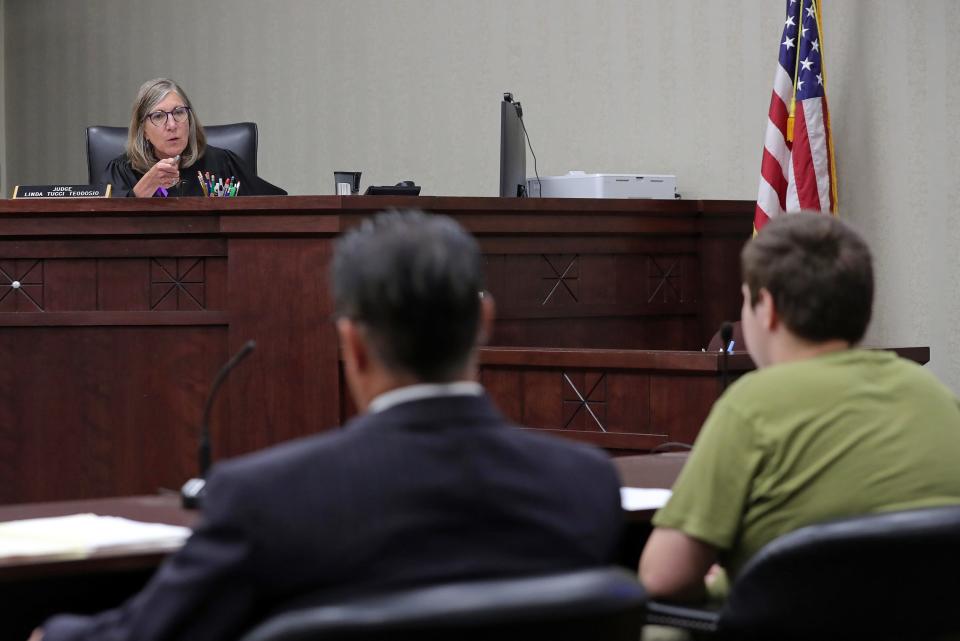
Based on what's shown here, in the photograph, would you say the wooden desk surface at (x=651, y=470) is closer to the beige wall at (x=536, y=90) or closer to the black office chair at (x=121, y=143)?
the beige wall at (x=536, y=90)

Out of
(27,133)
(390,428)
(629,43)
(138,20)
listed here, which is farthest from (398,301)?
(27,133)

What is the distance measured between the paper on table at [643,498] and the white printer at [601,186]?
3.15 metres

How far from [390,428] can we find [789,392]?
67 centimetres

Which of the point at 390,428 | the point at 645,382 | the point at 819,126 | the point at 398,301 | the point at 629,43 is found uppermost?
the point at 629,43

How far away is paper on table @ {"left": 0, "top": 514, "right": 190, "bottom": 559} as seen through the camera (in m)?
1.71

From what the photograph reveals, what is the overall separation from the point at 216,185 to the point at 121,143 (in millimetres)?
724

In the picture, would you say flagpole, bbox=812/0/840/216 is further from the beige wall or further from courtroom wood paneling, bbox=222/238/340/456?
courtroom wood paneling, bbox=222/238/340/456

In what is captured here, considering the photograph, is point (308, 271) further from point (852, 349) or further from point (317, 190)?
point (317, 190)

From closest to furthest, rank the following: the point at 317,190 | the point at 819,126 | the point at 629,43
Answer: the point at 819,126
the point at 629,43
the point at 317,190

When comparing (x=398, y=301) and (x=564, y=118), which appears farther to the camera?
(x=564, y=118)

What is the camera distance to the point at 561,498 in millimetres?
1414

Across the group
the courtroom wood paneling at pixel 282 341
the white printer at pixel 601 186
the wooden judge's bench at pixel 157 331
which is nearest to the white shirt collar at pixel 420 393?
the wooden judge's bench at pixel 157 331

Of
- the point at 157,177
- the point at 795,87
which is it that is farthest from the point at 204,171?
the point at 795,87

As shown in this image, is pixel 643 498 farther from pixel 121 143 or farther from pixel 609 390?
pixel 121 143
